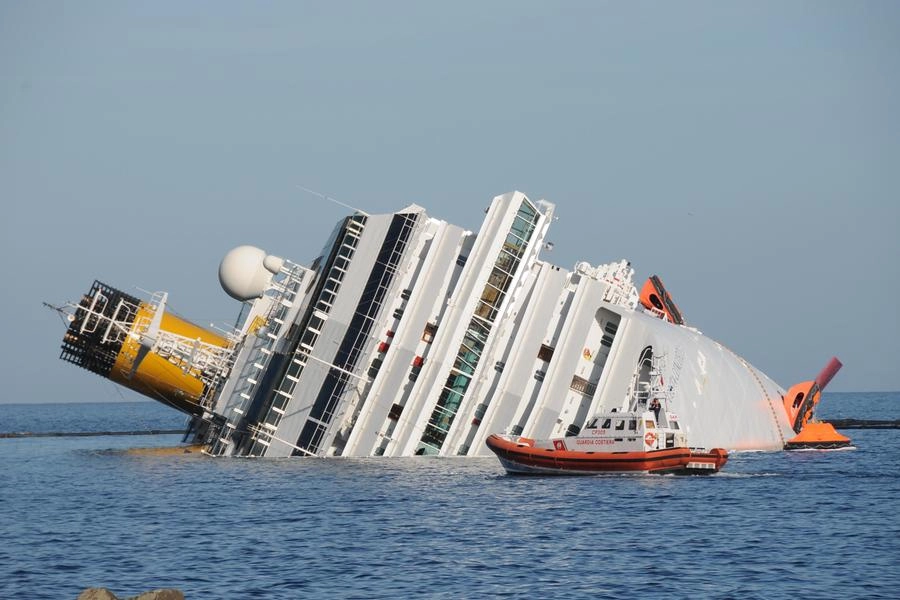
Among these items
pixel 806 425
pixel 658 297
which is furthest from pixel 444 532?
pixel 806 425

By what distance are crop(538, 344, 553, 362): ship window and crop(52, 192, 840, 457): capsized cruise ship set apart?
0.06 m

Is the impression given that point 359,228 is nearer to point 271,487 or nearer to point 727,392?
point 271,487

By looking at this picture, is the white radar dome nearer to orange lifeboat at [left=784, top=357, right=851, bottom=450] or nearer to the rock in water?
orange lifeboat at [left=784, top=357, right=851, bottom=450]

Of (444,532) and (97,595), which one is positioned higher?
(444,532)

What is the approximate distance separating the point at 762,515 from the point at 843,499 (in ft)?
22.8

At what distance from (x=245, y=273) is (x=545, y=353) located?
2547 centimetres

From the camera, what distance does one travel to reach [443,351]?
61281mm

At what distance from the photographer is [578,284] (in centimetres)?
6406

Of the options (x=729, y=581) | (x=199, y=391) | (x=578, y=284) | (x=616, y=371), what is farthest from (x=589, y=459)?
(x=199, y=391)

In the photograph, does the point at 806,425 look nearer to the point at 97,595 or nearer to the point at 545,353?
the point at 545,353

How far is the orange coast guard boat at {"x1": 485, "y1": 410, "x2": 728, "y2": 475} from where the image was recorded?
184 feet

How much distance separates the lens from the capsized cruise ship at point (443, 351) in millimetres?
61375

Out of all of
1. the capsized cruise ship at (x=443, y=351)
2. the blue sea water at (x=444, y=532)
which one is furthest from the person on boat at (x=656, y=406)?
the blue sea water at (x=444, y=532)

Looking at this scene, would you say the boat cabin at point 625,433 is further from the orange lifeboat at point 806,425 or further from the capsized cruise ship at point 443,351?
the orange lifeboat at point 806,425
